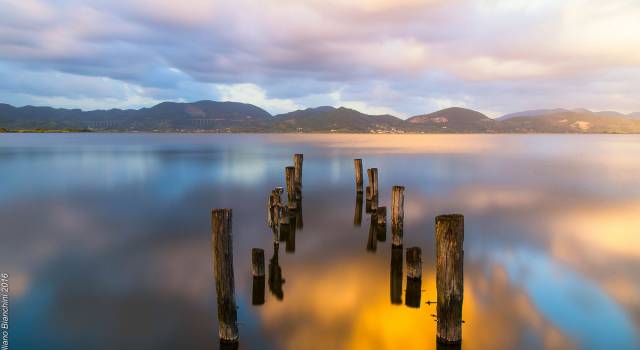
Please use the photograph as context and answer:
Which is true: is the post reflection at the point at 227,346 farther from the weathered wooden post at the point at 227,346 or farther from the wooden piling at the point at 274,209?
the wooden piling at the point at 274,209

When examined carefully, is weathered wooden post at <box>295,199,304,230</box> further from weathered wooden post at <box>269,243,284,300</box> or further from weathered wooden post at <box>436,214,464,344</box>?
weathered wooden post at <box>436,214,464,344</box>

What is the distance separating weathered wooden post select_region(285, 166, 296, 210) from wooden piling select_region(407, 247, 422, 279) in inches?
370

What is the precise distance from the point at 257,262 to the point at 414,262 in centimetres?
412

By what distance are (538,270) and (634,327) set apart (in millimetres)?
3530

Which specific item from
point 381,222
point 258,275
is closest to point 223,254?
point 258,275

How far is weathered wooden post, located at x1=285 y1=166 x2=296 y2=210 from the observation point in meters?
19.3

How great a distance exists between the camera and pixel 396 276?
11844 mm

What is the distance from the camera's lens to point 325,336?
8664 mm

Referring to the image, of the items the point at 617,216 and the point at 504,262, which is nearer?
the point at 504,262

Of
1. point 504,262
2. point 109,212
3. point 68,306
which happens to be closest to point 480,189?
point 504,262

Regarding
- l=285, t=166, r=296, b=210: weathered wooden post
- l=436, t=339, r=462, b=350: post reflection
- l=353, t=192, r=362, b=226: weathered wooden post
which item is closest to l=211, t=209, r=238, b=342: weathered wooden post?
l=436, t=339, r=462, b=350: post reflection

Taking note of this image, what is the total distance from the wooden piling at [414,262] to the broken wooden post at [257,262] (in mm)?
3842

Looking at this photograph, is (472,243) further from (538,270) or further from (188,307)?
(188,307)

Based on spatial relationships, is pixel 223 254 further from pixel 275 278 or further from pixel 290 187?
pixel 290 187
